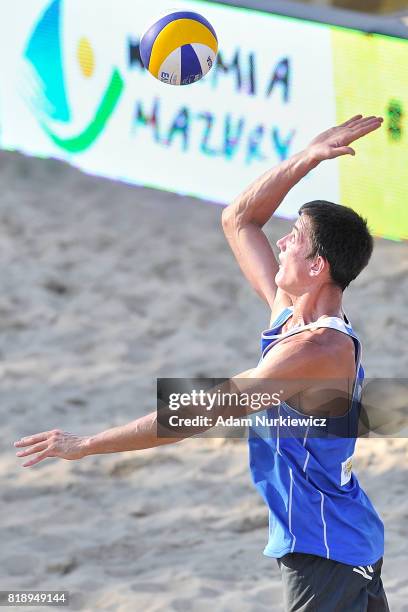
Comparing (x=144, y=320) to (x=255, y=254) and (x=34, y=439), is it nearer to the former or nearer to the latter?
(x=255, y=254)

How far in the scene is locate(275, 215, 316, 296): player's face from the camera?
2850 millimetres

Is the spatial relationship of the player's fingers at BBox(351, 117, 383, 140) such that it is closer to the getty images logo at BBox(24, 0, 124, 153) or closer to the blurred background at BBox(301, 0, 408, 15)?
the getty images logo at BBox(24, 0, 124, 153)

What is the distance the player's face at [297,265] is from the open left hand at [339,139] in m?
0.27

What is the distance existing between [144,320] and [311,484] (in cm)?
402

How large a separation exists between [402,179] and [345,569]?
3372 mm

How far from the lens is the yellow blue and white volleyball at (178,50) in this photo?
14.8ft

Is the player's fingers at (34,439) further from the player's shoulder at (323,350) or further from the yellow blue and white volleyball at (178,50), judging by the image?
the yellow blue and white volleyball at (178,50)

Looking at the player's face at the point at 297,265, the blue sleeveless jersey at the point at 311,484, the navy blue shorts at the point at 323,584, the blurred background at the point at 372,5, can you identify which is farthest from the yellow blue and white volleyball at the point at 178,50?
the blurred background at the point at 372,5

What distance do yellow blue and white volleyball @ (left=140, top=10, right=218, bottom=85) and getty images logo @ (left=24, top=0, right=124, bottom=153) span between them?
84.4 inches

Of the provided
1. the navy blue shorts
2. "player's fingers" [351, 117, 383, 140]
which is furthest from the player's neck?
the navy blue shorts

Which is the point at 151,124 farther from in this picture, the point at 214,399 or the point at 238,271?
the point at 214,399

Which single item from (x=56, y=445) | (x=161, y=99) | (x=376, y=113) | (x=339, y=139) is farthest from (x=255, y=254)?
(x=161, y=99)

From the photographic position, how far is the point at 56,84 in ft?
23.1

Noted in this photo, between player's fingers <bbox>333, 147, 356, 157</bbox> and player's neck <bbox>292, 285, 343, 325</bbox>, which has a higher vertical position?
player's fingers <bbox>333, 147, 356, 157</bbox>
